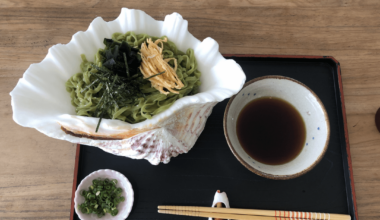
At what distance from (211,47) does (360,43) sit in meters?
1.22

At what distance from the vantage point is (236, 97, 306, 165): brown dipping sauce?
4.00ft

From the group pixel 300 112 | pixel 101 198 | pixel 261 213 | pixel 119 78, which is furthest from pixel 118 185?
pixel 300 112

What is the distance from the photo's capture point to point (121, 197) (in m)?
1.26

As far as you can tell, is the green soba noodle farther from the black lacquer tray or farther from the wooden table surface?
the wooden table surface

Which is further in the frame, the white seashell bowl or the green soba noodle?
the green soba noodle

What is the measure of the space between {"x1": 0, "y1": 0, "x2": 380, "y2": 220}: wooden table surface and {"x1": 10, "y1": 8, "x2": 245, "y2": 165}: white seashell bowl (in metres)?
0.52

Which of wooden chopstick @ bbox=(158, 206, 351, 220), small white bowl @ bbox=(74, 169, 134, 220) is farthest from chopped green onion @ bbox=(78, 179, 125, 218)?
wooden chopstick @ bbox=(158, 206, 351, 220)

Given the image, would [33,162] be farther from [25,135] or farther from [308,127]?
[308,127]

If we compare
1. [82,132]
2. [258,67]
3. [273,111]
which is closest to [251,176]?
[273,111]

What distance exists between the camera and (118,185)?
129 cm

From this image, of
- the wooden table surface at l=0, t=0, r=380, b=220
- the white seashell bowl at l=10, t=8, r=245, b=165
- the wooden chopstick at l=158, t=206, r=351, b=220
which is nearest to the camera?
the white seashell bowl at l=10, t=8, r=245, b=165

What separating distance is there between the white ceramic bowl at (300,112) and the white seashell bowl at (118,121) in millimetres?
192

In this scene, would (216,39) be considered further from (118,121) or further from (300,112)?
(118,121)

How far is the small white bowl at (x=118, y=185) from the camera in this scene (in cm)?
122
